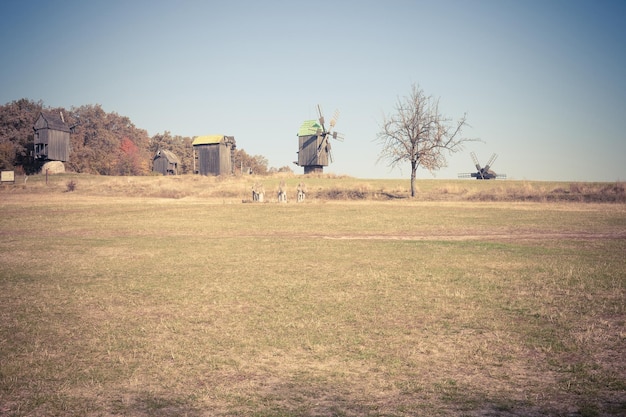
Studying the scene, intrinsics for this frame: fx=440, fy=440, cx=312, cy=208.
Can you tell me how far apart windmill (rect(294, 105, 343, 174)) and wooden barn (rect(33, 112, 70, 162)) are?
130 ft

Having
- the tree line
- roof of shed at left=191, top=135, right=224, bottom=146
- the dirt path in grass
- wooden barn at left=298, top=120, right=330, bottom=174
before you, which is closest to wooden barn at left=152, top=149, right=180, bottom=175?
the tree line

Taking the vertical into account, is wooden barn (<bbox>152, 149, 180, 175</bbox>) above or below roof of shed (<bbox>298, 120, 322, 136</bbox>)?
below

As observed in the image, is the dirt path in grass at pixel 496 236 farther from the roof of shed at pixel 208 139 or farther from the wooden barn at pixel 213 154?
the roof of shed at pixel 208 139

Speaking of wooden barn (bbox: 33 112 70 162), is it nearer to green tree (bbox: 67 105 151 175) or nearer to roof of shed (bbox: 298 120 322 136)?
green tree (bbox: 67 105 151 175)

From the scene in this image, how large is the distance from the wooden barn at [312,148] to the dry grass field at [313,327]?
57919 mm

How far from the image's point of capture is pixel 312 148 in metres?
78.1

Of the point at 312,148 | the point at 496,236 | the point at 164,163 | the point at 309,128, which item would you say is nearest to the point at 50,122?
the point at 164,163

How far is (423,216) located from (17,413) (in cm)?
2935

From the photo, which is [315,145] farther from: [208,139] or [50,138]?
[50,138]

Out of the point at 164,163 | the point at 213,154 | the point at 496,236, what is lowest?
the point at 496,236

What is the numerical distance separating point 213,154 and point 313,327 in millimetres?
72150

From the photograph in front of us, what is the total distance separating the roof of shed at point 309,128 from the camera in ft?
256

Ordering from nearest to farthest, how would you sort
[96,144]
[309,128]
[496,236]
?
[496,236]
[309,128]
[96,144]

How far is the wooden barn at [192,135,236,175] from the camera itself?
76938 mm
